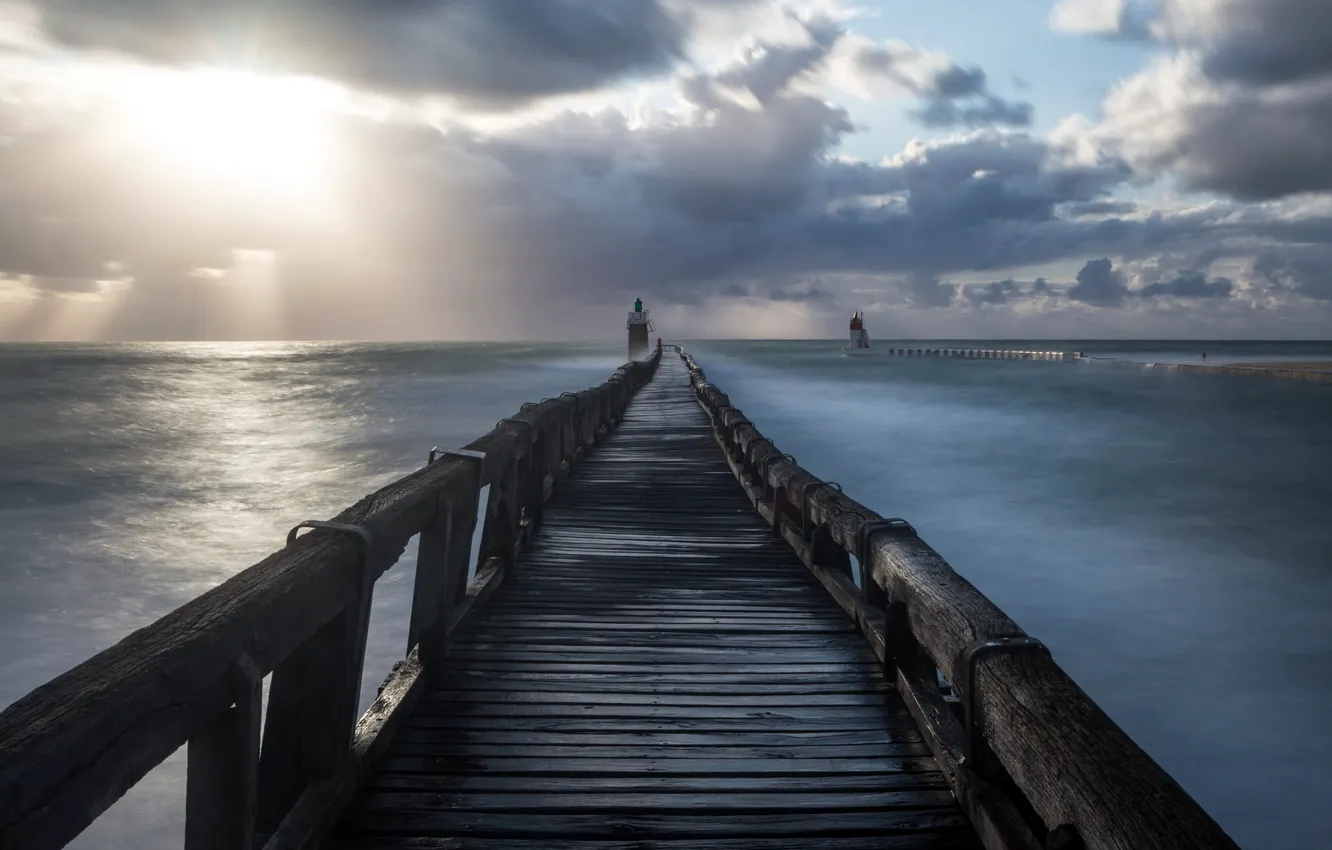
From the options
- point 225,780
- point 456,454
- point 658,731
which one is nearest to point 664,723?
point 658,731

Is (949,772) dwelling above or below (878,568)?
below

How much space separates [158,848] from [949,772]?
578 cm

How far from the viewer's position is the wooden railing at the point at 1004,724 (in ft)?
5.67

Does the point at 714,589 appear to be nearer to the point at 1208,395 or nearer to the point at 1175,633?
the point at 1175,633

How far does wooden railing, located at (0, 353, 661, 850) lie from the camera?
135 cm

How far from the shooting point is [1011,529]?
15648mm

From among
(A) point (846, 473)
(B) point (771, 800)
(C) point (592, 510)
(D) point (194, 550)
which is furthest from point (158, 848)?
(A) point (846, 473)

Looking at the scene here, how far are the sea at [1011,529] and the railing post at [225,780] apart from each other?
5300 mm

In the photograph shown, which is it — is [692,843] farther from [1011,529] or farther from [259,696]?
[1011,529]

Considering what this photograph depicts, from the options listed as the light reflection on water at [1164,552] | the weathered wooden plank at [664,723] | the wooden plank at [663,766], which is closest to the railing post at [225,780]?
the wooden plank at [663,766]

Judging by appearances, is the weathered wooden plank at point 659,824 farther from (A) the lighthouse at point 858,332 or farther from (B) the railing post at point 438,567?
(A) the lighthouse at point 858,332

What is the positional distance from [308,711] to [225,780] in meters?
0.60

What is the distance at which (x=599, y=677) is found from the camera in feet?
12.6

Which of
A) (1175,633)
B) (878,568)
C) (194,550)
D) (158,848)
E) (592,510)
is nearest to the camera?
(878,568)
